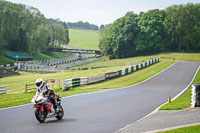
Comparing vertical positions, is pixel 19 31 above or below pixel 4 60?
above

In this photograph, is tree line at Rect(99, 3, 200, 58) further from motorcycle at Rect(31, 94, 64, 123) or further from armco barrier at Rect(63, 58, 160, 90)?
motorcycle at Rect(31, 94, 64, 123)

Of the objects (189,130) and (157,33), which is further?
(157,33)

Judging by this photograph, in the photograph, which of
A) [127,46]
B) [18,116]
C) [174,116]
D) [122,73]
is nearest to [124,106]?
[174,116]

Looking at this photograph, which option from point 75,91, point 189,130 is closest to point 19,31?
point 75,91

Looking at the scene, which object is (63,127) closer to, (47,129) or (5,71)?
(47,129)

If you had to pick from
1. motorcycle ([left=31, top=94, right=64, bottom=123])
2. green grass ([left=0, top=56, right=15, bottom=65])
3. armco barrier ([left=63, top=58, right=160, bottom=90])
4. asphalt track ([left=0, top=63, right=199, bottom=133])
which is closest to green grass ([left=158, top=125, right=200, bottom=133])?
asphalt track ([left=0, top=63, right=199, bottom=133])

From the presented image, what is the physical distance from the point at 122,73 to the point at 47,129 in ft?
113

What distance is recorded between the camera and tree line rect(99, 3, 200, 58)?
316 ft

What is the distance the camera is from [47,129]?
36.7ft

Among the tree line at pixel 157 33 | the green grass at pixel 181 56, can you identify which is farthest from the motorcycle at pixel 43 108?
the tree line at pixel 157 33

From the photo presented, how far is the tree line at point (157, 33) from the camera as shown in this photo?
3789 inches

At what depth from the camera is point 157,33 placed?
96.6 m

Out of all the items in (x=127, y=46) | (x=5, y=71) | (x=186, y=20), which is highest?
(x=186, y=20)

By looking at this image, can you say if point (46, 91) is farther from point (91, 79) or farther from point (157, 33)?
point (157, 33)
